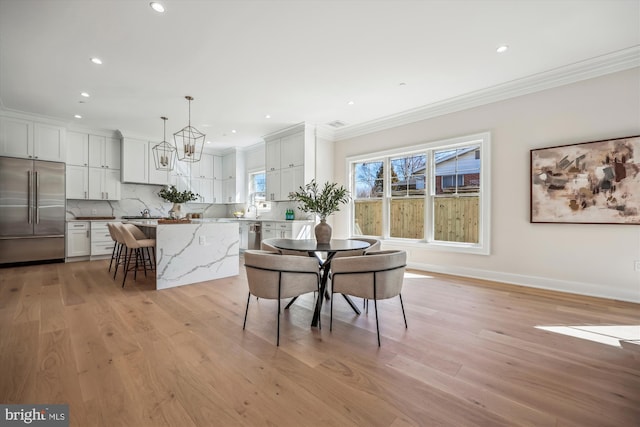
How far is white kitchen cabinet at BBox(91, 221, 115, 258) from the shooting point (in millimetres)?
5996

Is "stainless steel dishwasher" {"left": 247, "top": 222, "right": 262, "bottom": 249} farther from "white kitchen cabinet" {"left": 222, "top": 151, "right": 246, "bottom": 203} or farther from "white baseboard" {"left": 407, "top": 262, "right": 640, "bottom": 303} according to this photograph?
"white baseboard" {"left": 407, "top": 262, "right": 640, "bottom": 303}

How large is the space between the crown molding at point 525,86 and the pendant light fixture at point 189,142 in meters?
3.31

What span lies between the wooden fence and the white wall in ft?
1.13

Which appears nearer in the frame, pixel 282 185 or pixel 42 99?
pixel 42 99

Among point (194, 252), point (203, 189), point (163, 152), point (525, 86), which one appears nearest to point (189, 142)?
point (194, 252)

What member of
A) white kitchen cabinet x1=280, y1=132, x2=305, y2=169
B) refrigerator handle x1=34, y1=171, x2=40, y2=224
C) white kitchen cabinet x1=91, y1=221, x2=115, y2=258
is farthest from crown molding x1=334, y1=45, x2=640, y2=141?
refrigerator handle x1=34, y1=171, x2=40, y2=224

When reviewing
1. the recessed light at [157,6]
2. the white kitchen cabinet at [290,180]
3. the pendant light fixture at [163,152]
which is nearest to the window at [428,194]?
the white kitchen cabinet at [290,180]

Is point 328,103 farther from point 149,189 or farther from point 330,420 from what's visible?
point 149,189

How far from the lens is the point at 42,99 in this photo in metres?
4.62

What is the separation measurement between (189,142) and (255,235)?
2908 mm

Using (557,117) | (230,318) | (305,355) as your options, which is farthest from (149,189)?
(557,117)

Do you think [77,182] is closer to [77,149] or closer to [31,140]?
[77,149]

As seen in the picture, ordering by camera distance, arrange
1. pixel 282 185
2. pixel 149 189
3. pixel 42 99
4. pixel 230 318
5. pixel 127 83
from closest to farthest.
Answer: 1. pixel 230 318
2. pixel 127 83
3. pixel 42 99
4. pixel 282 185
5. pixel 149 189

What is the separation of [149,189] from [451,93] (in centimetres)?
719
